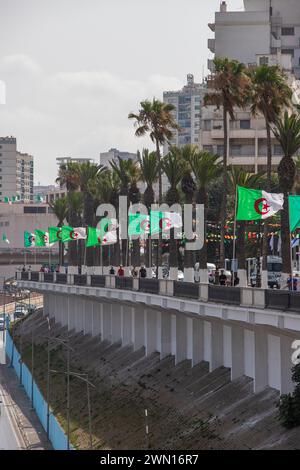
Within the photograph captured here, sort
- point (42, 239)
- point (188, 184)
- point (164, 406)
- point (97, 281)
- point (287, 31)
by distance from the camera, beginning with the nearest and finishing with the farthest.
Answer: point (164, 406) → point (188, 184) → point (97, 281) → point (42, 239) → point (287, 31)

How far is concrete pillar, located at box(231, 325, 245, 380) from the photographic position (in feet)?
211

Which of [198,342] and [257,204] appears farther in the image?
[198,342]

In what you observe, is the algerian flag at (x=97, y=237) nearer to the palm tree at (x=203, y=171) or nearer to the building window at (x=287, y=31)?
the palm tree at (x=203, y=171)

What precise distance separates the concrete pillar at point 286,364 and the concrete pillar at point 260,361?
3.29m

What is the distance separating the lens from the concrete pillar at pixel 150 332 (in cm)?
8394

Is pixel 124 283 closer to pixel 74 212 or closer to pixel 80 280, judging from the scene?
pixel 80 280

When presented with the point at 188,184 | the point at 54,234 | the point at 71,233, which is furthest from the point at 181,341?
the point at 54,234

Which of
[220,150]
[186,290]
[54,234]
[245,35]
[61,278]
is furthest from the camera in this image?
[245,35]

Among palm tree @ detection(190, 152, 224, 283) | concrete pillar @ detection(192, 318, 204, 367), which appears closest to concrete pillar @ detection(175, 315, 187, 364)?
concrete pillar @ detection(192, 318, 204, 367)

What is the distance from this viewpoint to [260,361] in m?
60.6

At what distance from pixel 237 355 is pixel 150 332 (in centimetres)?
2011

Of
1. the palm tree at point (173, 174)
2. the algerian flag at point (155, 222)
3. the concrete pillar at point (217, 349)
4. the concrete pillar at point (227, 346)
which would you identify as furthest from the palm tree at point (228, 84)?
the concrete pillar at point (227, 346)
